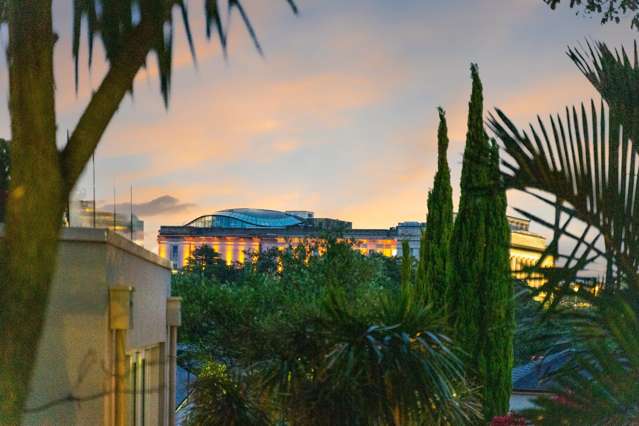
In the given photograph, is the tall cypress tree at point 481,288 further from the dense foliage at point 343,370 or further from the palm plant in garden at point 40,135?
the palm plant in garden at point 40,135

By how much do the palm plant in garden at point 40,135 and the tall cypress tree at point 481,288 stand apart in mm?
9865

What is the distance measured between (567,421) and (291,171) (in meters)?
30.7

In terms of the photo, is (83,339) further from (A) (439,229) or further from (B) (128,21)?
(A) (439,229)

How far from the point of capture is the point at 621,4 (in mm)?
5137

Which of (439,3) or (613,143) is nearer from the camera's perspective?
(613,143)

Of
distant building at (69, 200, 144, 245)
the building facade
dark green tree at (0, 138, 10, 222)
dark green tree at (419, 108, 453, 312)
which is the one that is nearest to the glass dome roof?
dark green tree at (419, 108, 453, 312)

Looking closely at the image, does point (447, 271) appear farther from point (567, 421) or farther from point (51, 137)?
point (567, 421)

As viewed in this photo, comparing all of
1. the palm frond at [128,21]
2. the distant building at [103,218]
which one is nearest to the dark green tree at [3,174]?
the distant building at [103,218]

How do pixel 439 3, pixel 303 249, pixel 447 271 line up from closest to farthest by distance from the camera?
pixel 439 3
pixel 447 271
pixel 303 249

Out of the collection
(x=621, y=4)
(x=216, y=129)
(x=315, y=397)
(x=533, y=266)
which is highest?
(x=216, y=129)

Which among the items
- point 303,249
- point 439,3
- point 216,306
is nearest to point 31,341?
point 439,3

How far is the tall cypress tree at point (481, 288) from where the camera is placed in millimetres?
15141

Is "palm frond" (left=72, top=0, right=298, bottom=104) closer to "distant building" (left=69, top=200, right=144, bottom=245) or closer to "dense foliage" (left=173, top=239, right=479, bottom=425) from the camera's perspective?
"distant building" (left=69, top=200, right=144, bottom=245)

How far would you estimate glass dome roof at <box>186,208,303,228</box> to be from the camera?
109 m
